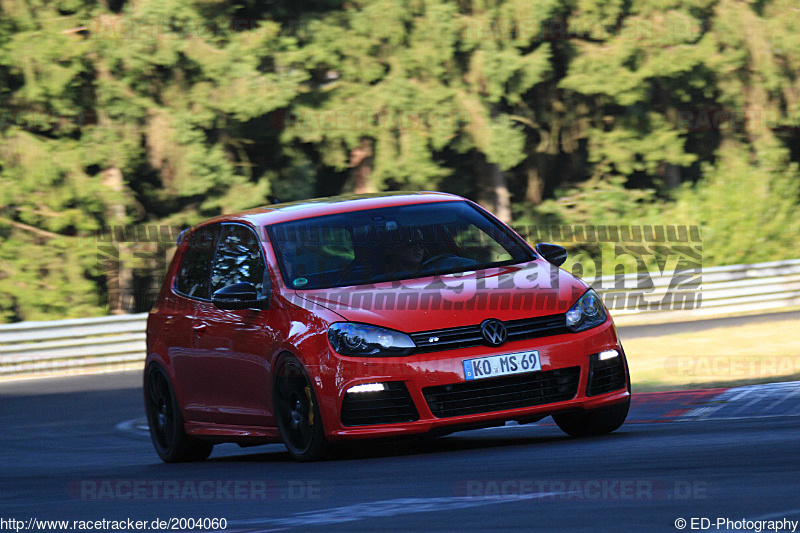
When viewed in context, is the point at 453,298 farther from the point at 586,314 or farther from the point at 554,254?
the point at 554,254

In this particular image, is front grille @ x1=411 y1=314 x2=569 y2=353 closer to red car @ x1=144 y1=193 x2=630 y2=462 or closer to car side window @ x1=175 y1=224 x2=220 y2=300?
red car @ x1=144 y1=193 x2=630 y2=462

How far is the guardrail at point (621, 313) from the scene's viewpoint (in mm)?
19984

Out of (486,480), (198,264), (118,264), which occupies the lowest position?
(118,264)

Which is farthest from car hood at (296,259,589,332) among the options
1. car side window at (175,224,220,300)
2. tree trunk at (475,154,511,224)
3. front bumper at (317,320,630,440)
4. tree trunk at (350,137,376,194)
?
tree trunk at (475,154,511,224)

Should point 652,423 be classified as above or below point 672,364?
above

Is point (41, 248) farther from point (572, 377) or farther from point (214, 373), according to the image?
point (572, 377)

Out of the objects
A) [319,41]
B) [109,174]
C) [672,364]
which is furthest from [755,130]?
[672,364]

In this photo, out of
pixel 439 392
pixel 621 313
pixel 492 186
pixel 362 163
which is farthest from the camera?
pixel 492 186

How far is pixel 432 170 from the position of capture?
102 feet

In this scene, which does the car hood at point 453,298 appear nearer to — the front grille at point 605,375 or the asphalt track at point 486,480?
the front grille at point 605,375

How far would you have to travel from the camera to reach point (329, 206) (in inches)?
365

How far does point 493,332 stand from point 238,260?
2.37m

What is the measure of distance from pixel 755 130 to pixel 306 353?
29424 millimetres

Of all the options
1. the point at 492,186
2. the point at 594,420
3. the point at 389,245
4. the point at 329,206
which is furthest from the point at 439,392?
the point at 492,186
